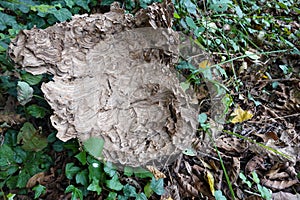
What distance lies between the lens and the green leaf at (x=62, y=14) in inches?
66.6

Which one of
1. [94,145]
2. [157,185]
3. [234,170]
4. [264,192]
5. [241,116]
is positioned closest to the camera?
[94,145]

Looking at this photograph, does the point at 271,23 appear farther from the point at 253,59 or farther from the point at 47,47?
the point at 47,47

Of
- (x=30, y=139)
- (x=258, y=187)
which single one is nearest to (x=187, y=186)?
(x=258, y=187)

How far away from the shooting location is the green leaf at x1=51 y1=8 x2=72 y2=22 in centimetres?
169

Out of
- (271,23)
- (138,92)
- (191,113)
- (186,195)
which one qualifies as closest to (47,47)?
(138,92)

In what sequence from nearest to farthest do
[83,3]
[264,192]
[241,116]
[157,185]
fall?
1. [157,185]
2. [264,192]
3. [83,3]
4. [241,116]

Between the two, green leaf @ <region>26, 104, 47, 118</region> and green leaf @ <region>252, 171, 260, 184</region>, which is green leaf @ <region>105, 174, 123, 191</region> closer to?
green leaf @ <region>26, 104, 47, 118</region>

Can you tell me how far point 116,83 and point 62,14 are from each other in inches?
22.3

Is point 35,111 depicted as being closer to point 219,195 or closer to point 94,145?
point 94,145

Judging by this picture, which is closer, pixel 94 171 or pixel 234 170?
pixel 94 171

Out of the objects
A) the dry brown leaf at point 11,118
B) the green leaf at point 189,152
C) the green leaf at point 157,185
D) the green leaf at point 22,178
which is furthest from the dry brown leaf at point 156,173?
the dry brown leaf at point 11,118

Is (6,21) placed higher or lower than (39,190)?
higher

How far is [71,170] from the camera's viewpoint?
4.94ft

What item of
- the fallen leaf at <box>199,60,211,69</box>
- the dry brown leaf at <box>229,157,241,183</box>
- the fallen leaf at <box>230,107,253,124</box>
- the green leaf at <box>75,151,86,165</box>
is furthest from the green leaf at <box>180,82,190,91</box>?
the green leaf at <box>75,151,86,165</box>
